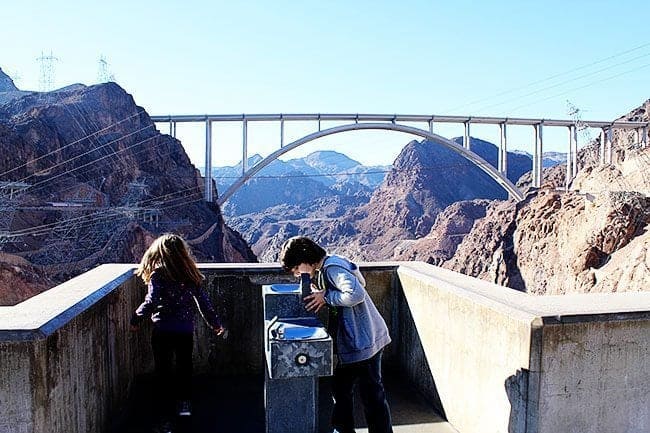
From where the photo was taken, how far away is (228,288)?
3.65 meters

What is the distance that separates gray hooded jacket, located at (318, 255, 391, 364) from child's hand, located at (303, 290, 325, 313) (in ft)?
0.10

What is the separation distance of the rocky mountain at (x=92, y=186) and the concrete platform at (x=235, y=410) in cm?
2224

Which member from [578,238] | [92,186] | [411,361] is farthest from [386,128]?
[411,361]

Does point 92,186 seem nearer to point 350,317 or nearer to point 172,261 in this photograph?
point 172,261

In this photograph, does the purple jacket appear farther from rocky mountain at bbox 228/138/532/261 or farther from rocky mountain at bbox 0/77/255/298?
rocky mountain at bbox 228/138/532/261

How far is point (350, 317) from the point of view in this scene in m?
2.36

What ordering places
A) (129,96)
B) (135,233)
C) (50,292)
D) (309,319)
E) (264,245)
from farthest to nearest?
(264,245)
(129,96)
(135,233)
(50,292)
(309,319)

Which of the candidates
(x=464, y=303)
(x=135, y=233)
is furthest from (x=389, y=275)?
(x=135, y=233)

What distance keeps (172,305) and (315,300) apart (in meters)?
0.75

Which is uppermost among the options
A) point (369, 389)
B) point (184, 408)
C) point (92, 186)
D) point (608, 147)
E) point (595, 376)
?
point (608, 147)

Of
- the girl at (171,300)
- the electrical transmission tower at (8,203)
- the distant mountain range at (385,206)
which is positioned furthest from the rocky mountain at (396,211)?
the girl at (171,300)

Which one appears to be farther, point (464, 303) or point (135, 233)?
point (135, 233)

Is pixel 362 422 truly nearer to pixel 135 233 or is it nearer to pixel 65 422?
pixel 65 422

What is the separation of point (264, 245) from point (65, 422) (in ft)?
280
